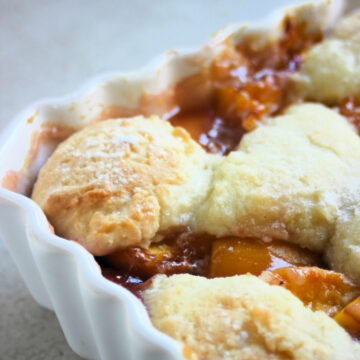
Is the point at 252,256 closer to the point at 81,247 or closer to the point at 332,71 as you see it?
the point at 81,247

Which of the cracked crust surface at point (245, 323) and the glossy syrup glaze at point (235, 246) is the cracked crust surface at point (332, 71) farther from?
the cracked crust surface at point (245, 323)

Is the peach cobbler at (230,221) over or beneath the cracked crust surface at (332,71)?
beneath

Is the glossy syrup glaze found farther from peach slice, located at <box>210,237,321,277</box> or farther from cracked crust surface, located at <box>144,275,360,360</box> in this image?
cracked crust surface, located at <box>144,275,360,360</box>

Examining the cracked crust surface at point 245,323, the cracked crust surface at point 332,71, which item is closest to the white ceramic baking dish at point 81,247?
the cracked crust surface at point 245,323

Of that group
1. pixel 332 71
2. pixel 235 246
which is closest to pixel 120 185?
pixel 235 246

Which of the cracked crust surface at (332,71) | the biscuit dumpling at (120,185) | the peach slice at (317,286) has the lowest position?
the peach slice at (317,286)

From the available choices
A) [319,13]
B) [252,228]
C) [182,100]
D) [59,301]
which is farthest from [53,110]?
[319,13]

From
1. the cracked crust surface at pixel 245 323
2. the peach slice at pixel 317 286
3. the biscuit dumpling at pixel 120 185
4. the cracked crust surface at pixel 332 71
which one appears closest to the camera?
the cracked crust surface at pixel 245 323
